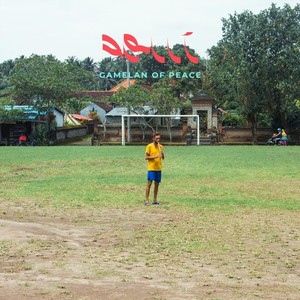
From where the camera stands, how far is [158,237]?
411 inches

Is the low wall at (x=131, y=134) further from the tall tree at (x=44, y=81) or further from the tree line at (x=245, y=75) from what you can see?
the tall tree at (x=44, y=81)

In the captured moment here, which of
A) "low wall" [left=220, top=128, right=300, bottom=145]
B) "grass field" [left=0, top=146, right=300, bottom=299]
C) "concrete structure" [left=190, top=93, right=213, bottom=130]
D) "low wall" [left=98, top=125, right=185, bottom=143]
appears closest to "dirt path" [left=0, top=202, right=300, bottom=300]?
"grass field" [left=0, top=146, right=300, bottom=299]

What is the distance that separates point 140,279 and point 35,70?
50.2 meters

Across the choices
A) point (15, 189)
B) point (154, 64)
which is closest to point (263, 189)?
point (15, 189)

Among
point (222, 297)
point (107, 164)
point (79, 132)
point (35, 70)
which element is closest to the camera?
point (222, 297)

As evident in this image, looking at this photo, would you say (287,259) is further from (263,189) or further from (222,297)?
(263,189)

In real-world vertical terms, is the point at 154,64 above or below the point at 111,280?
above

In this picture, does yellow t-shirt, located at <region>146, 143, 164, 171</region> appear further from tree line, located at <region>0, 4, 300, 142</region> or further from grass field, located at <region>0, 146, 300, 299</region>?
tree line, located at <region>0, 4, 300, 142</region>

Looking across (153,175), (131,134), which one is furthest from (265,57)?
(153,175)

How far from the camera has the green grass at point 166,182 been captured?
15.2 meters

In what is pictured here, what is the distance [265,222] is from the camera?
12.0m

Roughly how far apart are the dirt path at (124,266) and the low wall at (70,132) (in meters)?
46.3

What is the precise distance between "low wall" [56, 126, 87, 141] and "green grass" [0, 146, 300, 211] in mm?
27846

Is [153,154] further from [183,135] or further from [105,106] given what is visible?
[105,106]
